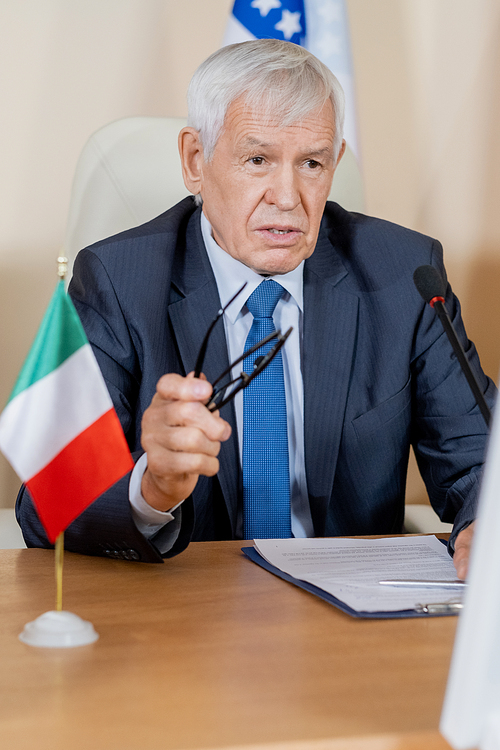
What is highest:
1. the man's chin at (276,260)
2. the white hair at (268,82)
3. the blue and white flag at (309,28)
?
the blue and white flag at (309,28)

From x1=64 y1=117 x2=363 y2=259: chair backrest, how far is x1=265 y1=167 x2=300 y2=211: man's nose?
43cm

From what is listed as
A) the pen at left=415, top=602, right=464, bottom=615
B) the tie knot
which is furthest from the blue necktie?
the pen at left=415, top=602, right=464, bottom=615

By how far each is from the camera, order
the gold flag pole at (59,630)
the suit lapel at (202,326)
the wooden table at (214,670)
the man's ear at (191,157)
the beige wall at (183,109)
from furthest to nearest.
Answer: the beige wall at (183,109) → the man's ear at (191,157) → the suit lapel at (202,326) → the gold flag pole at (59,630) → the wooden table at (214,670)

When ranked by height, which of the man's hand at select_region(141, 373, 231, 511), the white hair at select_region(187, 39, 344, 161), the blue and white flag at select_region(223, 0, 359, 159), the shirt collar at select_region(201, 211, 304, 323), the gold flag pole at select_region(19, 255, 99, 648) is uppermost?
the blue and white flag at select_region(223, 0, 359, 159)

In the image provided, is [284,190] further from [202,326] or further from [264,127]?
[202,326]

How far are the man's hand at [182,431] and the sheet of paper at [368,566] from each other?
17cm

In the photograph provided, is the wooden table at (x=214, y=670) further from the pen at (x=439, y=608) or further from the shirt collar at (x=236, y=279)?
the shirt collar at (x=236, y=279)

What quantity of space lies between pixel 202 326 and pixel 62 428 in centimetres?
69

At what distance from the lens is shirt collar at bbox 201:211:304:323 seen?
1.40 metres

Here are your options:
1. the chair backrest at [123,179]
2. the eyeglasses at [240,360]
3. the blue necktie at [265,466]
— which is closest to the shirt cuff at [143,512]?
the eyeglasses at [240,360]

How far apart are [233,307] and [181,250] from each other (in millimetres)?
171

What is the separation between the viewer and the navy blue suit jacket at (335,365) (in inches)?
51.8

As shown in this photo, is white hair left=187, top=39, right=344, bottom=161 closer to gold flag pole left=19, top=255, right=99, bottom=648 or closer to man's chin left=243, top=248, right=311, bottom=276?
man's chin left=243, top=248, right=311, bottom=276

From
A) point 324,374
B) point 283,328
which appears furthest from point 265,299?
point 324,374
